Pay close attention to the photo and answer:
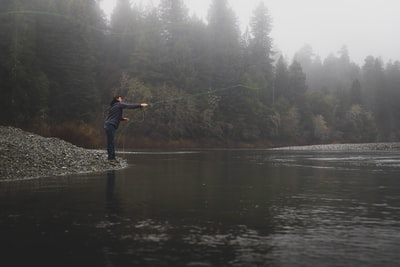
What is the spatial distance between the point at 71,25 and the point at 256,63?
49663 mm

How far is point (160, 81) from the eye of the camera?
242 feet

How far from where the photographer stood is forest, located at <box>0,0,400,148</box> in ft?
158

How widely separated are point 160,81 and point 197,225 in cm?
6821

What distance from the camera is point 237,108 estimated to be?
82.0 meters

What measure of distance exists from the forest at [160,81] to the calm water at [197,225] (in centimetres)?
1853

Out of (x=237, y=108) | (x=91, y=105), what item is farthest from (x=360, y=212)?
(x=237, y=108)

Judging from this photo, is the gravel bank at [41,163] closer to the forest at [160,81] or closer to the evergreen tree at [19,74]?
the forest at [160,81]

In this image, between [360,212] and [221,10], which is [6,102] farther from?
[221,10]

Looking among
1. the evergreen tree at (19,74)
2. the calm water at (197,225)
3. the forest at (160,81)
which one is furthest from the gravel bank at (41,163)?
the evergreen tree at (19,74)

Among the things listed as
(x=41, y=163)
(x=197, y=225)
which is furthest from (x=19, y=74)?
(x=197, y=225)

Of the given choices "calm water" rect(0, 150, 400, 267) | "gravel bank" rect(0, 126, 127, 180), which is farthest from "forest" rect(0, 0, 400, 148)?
"calm water" rect(0, 150, 400, 267)

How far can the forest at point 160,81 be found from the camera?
4812cm

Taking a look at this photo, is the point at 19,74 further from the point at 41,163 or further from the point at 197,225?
the point at 197,225

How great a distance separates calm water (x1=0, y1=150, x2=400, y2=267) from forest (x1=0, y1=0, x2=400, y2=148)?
18.5 metres
